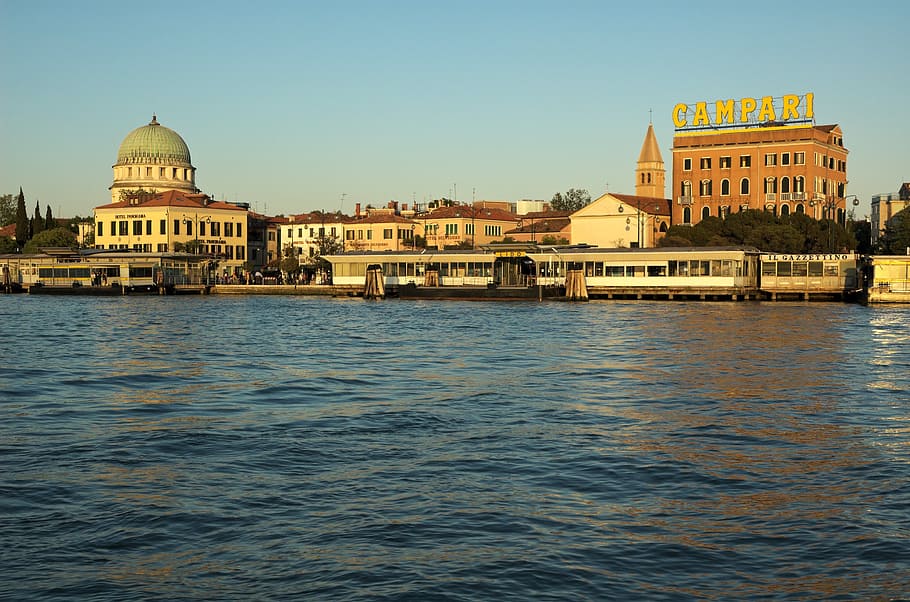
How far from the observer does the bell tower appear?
127 metres

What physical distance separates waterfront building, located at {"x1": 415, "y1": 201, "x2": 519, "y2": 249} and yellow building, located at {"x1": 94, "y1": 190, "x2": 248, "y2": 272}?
21.3 m

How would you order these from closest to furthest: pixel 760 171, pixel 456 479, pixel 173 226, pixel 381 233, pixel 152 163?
1. pixel 456 479
2. pixel 760 171
3. pixel 173 226
4. pixel 381 233
5. pixel 152 163

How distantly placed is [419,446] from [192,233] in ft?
345

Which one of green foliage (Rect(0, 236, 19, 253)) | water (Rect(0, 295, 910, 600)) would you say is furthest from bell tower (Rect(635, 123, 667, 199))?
water (Rect(0, 295, 910, 600))

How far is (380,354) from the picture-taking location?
109 feet

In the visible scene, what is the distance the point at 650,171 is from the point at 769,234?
43.4m

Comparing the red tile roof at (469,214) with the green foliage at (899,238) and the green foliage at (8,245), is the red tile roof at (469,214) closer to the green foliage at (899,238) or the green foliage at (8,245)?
the green foliage at (899,238)

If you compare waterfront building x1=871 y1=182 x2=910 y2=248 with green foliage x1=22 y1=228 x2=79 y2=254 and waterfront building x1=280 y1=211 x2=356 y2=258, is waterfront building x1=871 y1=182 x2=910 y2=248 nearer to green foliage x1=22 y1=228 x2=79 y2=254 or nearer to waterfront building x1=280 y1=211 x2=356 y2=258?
waterfront building x1=280 y1=211 x2=356 y2=258

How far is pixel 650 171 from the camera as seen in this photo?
419 ft

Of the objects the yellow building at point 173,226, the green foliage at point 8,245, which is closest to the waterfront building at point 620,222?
the yellow building at point 173,226

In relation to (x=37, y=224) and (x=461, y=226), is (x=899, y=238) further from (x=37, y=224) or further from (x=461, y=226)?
(x=37, y=224)

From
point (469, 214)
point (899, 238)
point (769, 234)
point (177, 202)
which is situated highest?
point (177, 202)

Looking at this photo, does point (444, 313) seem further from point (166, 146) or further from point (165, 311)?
point (166, 146)

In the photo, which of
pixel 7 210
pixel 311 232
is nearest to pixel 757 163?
pixel 311 232
